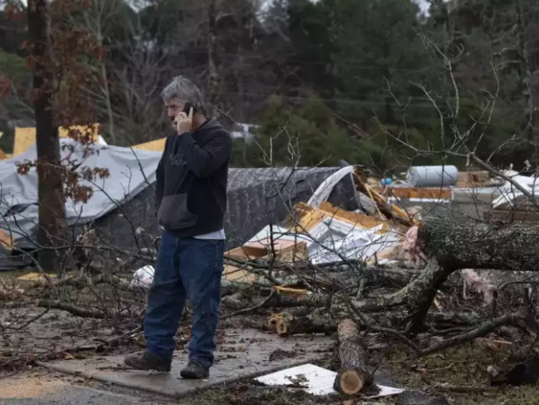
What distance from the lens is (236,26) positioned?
114 feet

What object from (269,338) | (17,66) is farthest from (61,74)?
(17,66)

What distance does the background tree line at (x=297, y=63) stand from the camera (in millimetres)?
27656

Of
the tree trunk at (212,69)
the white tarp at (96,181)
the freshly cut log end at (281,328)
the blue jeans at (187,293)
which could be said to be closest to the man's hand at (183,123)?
the blue jeans at (187,293)

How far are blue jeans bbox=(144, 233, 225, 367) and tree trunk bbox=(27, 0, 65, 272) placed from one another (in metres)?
8.03

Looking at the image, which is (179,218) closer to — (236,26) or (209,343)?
(209,343)

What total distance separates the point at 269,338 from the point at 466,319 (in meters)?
1.45

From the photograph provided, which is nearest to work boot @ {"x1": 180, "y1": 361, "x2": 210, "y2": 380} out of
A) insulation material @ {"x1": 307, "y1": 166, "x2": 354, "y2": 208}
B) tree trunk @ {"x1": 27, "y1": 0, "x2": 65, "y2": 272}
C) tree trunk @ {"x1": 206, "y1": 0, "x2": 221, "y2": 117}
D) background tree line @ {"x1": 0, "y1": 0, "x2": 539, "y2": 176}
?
insulation material @ {"x1": 307, "y1": 166, "x2": 354, "y2": 208}

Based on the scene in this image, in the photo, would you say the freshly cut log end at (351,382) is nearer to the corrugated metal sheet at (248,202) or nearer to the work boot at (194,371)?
the work boot at (194,371)

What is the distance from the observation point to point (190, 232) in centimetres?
466

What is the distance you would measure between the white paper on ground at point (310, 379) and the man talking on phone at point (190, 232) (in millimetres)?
404

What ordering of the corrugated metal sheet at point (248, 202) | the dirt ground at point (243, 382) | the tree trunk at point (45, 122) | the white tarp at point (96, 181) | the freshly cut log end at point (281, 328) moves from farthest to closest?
the white tarp at point (96, 181) < the tree trunk at point (45, 122) < the corrugated metal sheet at point (248, 202) < the freshly cut log end at point (281, 328) < the dirt ground at point (243, 382)

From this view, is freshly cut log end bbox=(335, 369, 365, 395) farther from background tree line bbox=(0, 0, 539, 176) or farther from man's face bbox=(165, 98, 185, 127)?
background tree line bbox=(0, 0, 539, 176)

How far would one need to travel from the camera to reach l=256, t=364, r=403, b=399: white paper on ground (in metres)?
4.53

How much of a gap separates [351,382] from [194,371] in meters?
0.89
